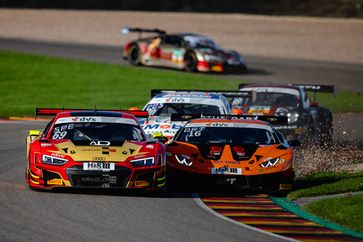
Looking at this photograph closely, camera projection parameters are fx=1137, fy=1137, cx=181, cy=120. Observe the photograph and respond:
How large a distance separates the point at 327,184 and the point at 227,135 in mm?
1796

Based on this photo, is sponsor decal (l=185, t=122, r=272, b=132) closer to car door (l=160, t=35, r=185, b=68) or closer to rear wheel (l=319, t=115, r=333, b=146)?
rear wheel (l=319, t=115, r=333, b=146)

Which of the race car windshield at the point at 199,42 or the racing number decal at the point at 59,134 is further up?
the racing number decal at the point at 59,134

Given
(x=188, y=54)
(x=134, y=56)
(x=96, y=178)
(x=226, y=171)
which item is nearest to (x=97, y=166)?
(x=96, y=178)

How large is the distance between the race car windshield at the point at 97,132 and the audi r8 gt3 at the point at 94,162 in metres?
0.02

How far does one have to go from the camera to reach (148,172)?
1600 cm

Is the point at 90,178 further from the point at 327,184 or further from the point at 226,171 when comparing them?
the point at 327,184

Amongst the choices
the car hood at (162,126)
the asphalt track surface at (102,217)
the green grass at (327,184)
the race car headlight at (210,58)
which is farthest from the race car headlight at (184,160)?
the race car headlight at (210,58)

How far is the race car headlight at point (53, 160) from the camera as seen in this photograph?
52.0 ft

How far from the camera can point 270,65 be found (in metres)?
43.7

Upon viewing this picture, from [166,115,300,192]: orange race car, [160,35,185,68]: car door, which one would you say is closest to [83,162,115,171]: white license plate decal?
[166,115,300,192]: orange race car

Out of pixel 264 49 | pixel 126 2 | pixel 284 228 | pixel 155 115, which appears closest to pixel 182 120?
pixel 155 115

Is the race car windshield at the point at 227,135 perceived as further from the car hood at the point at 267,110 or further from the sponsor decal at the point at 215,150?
the car hood at the point at 267,110

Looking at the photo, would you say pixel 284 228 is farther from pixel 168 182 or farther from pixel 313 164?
pixel 313 164

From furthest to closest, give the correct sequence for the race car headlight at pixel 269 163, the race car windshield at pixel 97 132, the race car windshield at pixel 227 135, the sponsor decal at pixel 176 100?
the sponsor decal at pixel 176 100 < the race car windshield at pixel 227 135 < the race car windshield at pixel 97 132 < the race car headlight at pixel 269 163
